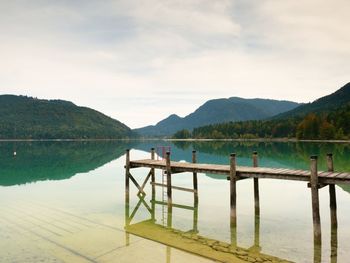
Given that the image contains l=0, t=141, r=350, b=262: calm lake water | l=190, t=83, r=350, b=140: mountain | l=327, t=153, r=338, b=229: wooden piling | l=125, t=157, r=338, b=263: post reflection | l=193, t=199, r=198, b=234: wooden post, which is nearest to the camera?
l=125, t=157, r=338, b=263: post reflection

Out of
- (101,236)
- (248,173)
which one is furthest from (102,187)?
(248,173)

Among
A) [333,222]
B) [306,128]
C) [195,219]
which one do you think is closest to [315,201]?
[333,222]

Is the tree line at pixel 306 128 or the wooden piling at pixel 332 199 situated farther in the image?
the tree line at pixel 306 128

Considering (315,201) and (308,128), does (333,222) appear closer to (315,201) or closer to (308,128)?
(315,201)

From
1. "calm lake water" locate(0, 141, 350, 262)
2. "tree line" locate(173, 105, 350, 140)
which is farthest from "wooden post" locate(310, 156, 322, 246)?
"tree line" locate(173, 105, 350, 140)

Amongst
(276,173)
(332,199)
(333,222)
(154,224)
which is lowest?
(154,224)

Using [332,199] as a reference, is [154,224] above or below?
below

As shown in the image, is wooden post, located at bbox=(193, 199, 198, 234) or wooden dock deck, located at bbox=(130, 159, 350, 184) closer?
wooden dock deck, located at bbox=(130, 159, 350, 184)

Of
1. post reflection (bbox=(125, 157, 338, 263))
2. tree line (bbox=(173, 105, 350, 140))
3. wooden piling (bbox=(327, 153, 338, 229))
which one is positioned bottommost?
post reflection (bbox=(125, 157, 338, 263))

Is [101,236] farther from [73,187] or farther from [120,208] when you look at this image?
[73,187]

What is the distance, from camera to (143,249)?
15641mm

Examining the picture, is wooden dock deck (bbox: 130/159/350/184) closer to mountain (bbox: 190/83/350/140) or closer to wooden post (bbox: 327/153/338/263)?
wooden post (bbox: 327/153/338/263)

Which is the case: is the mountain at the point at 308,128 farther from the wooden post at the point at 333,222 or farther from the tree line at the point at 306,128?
the wooden post at the point at 333,222

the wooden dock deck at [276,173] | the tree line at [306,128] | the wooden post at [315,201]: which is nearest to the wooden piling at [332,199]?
the wooden dock deck at [276,173]
